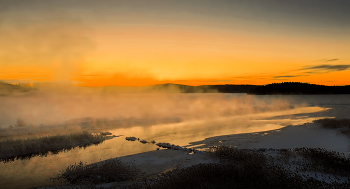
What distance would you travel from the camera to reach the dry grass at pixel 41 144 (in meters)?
18.1

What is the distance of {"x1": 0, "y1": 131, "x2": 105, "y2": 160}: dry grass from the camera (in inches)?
712

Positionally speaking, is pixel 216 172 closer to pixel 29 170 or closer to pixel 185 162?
pixel 185 162

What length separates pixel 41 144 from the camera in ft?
65.6

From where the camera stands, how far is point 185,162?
15.1 m

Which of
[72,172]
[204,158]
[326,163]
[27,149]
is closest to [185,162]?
[204,158]

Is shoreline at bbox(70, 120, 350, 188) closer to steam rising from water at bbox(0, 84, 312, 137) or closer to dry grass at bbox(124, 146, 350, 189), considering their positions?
dry grass at bbox(124, 146, 350, 189)

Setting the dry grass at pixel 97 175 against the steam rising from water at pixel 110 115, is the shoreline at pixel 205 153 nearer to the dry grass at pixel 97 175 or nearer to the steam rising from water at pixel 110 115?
the dry grass at pixel 97 175

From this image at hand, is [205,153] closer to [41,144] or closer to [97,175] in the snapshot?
[97,175]

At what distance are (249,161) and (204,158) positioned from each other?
11.8 feet

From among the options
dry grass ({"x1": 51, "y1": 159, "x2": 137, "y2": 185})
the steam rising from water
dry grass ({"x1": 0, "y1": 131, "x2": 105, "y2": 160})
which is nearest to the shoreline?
dry grass ({"x1": 51, "y1": 159, "x2": 137, "y2": 185})

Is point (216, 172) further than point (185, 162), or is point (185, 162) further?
point (185, 162)

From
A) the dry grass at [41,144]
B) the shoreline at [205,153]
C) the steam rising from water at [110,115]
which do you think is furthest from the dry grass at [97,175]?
→ the steam rising from water at [110,115]

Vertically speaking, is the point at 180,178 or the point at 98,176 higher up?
the point at 180,178

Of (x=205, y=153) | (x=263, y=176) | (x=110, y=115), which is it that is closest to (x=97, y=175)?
(x=205, y=153)
